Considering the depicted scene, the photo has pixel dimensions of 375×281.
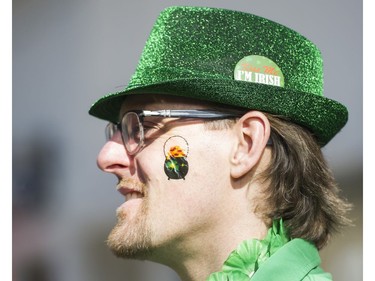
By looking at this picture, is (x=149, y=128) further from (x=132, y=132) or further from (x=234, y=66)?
(x=234, y=66)

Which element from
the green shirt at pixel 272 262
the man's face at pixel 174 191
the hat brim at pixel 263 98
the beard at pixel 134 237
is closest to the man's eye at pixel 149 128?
the man's face at pixel 174 191

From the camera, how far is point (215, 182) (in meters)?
3.01

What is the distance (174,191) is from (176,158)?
0.12m

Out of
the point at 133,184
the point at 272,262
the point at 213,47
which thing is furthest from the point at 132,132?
the point at 272,262

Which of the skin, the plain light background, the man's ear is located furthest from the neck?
the plain light background

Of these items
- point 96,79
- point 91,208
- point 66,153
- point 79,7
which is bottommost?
point 91,208

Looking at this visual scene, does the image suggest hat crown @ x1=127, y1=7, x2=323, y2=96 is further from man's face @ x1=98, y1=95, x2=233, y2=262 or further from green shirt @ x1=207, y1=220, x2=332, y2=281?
green shirt @ x1=207, y1=220, x2=332, y2=281

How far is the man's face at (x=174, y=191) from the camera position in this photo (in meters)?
2.97

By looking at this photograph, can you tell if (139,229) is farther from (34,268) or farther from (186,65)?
(34,268)

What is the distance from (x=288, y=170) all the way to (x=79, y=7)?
3019 mm

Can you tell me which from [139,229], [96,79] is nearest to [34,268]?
[96,79]

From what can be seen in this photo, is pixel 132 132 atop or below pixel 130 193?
atop

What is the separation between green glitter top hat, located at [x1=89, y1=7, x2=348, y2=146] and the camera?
300 cm

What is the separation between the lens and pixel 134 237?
9.87ft
